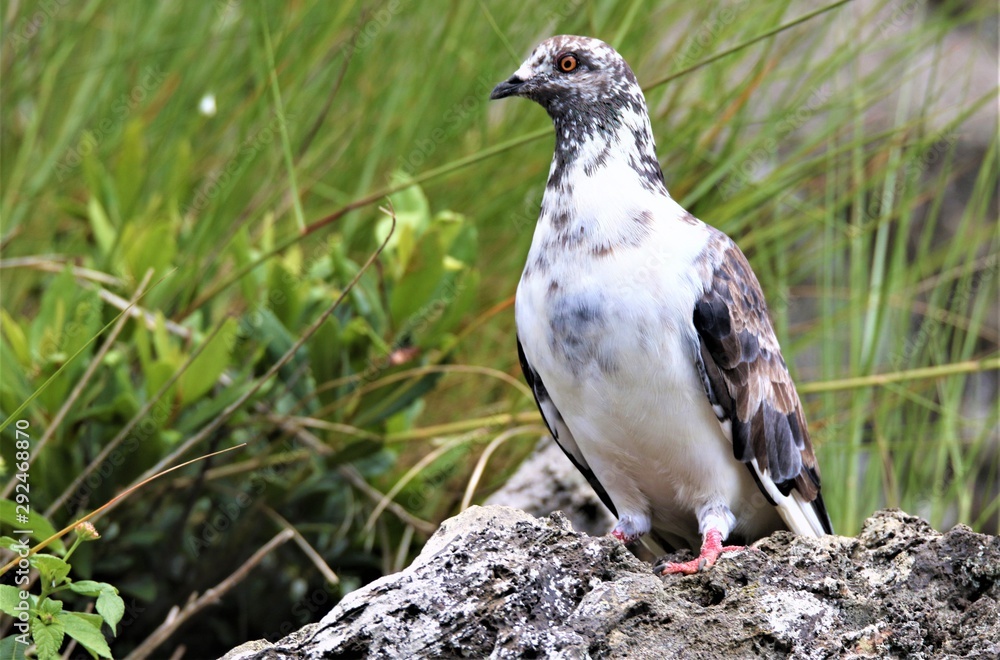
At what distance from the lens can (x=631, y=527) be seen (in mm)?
3734

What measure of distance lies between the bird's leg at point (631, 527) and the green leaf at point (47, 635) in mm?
1973

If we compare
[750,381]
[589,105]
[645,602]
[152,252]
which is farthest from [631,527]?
[152,252]

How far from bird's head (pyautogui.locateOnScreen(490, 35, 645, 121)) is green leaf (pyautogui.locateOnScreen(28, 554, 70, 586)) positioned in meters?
2.13

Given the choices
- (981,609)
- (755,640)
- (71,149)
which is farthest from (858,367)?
(71,149)

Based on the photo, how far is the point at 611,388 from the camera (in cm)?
326

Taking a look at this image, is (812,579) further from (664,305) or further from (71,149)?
(71,149)

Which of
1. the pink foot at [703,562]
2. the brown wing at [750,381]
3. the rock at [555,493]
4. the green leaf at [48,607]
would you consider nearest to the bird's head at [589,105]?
the brown wing at [750,381]

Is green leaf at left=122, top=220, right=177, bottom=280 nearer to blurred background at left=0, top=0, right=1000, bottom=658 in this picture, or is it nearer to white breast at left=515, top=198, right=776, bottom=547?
blurred background at left=0, top=0, right=1000, bottom=658

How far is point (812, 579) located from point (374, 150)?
3.60 m

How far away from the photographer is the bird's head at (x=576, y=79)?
354 cm

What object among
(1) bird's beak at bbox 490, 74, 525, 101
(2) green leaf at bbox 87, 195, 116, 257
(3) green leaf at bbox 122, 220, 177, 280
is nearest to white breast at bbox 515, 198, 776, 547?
(1) bird's beak at bbox 490, 74, 525, 101

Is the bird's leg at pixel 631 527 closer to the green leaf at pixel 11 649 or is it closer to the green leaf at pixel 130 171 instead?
the green leaf at pixel 11 649

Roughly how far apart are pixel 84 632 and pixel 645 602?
1.25 metres

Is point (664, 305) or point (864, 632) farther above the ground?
point (664, 305)
